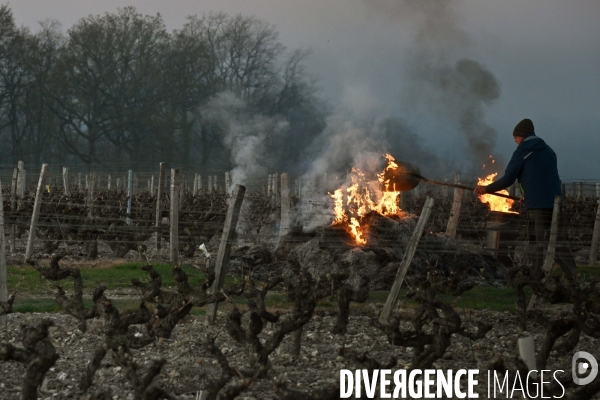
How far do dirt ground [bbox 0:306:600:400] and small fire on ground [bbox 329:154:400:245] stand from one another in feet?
11.2

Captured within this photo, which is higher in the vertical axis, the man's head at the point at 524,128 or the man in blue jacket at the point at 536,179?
the man's head at the point at 524,128

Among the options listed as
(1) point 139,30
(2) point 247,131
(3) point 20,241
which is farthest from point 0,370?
(1) point 139,30

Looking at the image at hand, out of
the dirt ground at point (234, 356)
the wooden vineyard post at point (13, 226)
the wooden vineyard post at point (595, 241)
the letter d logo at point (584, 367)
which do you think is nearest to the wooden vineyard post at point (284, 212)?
the dirt ground at point (234, 356)

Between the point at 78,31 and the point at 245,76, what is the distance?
11.9 metres

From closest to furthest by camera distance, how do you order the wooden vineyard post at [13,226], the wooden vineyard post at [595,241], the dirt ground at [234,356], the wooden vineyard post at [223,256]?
the dirt ground at [234,356] < the wooden vineyard post at [223,256] < the wooden vineyard post at [595,241] < the wooden vineyard post at [13,226]

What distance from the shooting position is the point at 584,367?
645cm

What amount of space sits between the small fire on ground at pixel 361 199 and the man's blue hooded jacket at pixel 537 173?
113 inches

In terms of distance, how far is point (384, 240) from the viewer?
1160 cm

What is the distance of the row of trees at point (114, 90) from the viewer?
47.8m

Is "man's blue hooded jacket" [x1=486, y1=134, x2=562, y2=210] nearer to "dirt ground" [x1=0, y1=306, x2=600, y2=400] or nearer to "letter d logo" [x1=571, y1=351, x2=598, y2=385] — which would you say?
"dirt ground" [x1=0, y1=306, x2=600, y2=400]

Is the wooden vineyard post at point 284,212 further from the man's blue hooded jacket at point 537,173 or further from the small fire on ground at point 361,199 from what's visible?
the man's blue hooded jacket at point 537,173

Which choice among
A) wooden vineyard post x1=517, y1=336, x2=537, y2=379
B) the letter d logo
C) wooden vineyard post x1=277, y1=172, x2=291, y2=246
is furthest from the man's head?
wooden vineyard post x1=517, y1=336, x2=537, y2=379

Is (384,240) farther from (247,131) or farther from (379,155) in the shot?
(247,131)

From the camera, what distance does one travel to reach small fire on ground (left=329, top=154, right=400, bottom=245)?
1184cm
